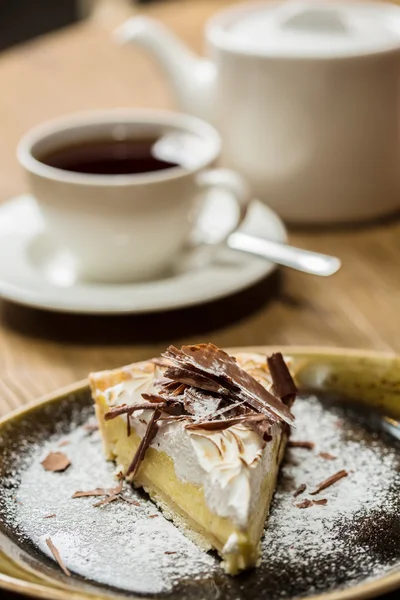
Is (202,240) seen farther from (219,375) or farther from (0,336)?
(219,375)

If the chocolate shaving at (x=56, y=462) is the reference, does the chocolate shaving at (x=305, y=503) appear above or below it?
below

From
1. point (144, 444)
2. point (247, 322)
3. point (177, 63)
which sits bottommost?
point (247, 322)

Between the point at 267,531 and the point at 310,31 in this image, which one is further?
the point at 310,31

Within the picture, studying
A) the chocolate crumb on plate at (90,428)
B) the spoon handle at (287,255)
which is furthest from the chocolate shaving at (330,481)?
the spoon handle at (287,255)

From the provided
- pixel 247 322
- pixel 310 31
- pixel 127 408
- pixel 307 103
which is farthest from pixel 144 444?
pixel 310 31

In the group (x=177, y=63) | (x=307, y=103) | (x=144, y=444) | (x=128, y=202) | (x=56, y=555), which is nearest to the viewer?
(x=56, y=555)

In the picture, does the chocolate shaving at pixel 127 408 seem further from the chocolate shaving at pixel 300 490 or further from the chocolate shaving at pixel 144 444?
the chocolate shaving at pixel 300 490

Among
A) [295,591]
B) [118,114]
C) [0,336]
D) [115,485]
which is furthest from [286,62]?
[295,591]

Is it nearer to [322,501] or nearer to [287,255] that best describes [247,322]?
[287,255]

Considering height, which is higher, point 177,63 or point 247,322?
point 177,63
